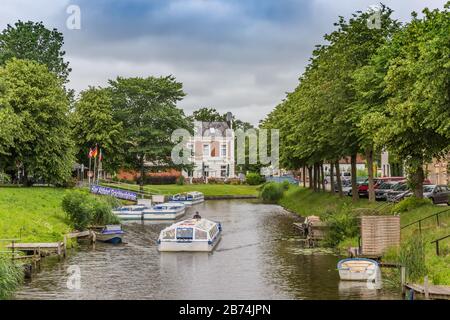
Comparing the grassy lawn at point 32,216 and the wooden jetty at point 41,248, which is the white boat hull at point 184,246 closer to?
the wooden jetty at point 41,248

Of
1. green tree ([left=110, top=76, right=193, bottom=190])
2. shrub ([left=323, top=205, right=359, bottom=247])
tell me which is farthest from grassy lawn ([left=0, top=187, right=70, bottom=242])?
green tree ([left=110, top=76, right=193, bottom=190])

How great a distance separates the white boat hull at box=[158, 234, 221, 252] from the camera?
41.8 meters

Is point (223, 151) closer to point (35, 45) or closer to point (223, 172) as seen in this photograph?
point (223, 172)

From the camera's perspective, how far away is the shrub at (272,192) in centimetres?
9656

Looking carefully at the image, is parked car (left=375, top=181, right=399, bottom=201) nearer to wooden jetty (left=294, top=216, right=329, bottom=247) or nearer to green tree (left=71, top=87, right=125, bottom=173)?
wooden jetty (left=294, top=216, right=329, bottom=247)

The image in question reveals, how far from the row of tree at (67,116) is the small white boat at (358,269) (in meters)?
44.0

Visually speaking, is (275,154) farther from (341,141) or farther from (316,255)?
(316,255)

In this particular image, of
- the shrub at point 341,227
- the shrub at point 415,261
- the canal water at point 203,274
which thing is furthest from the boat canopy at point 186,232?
the shrub at point 415,261

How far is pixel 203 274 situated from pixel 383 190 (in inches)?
1290

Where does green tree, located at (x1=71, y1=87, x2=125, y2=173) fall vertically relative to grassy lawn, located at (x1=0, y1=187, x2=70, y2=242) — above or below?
above

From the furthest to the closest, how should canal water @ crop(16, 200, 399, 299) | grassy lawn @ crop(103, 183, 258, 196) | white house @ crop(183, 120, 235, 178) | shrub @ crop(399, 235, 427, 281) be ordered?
white house @ crop(183, 120, 235, 178)
grassy lawn @ crop(103, 183, 258, 196)
canal water @ crop(16, 200, 399, 299)
shrub @ crop(399, 235, 427, 281)

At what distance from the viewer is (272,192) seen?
316ft

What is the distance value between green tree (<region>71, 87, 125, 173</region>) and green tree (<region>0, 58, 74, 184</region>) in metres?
14.9
